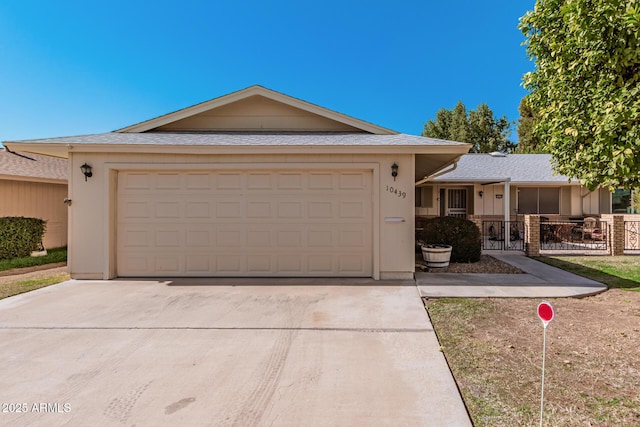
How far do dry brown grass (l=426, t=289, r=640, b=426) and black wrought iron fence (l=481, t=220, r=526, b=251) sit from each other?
6670mm

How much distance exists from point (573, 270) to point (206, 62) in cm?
1551

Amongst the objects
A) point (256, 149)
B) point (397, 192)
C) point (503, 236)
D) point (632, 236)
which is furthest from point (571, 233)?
point (256, 149)

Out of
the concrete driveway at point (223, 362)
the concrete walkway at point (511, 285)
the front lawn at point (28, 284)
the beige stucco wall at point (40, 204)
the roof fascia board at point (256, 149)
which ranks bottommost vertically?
the concrete driveway at point (223, 362)

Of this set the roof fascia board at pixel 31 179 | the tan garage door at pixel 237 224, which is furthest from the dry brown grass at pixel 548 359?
the roof fascia board at pixel 31 179

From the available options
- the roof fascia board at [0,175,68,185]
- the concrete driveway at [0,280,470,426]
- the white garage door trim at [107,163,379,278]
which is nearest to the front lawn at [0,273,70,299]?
the concrete driveway at [0,280,470,426]

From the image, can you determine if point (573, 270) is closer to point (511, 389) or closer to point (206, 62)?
point (511, 389)

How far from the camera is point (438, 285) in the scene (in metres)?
6.41

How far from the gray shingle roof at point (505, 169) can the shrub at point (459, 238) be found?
5033mm

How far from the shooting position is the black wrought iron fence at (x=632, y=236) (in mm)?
11938

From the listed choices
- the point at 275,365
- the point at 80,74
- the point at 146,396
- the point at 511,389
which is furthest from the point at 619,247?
the point at 80,74

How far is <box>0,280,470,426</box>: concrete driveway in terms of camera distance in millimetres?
2594

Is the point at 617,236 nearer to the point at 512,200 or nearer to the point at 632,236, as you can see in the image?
the point at 632,236

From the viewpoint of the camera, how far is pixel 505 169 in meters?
15.7

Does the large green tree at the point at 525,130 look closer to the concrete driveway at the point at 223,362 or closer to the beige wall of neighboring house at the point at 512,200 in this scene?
the beige wall of neighboring house at the point at 512,200
